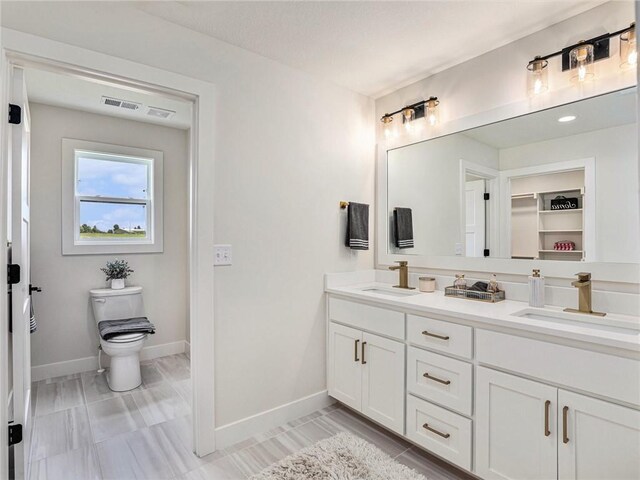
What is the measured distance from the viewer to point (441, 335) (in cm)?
179

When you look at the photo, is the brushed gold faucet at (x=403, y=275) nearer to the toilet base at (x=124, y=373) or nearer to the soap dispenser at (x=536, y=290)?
the soap dispenser at (x=536, y=290)

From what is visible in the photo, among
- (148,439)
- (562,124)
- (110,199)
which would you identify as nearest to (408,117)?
(562,124)

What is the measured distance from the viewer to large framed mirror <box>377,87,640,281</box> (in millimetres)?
1675

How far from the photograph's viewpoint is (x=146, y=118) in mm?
3330

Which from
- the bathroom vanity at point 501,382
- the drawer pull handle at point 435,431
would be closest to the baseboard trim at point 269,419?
the bathroom vanity at point 501,382

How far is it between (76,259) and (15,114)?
1.87 metres

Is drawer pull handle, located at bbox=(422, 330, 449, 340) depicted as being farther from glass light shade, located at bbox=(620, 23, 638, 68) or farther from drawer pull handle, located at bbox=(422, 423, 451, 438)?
glass light shade, located at bbox=(620, 23, 638, 68)

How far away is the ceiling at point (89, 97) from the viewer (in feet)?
8.23

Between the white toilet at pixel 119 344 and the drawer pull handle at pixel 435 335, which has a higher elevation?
the drawer pull handle at pixel 435 335

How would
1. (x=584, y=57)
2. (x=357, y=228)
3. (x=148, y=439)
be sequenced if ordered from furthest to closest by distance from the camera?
(x=357, y=228) → (x=148, y=439) → (x=584, y=57)

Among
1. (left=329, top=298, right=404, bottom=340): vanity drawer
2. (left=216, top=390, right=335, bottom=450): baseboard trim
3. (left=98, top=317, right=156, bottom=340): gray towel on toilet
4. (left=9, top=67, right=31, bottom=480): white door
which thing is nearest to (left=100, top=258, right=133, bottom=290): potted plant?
(left=98, top=317, right=156, bottom=340): gray towel on toilet

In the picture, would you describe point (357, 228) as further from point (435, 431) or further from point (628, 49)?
point (628, 49)

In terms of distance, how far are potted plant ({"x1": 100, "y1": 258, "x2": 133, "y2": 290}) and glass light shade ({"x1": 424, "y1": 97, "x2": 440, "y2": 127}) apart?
2931mm

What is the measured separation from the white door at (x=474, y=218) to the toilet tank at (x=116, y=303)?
2870 millimetres
